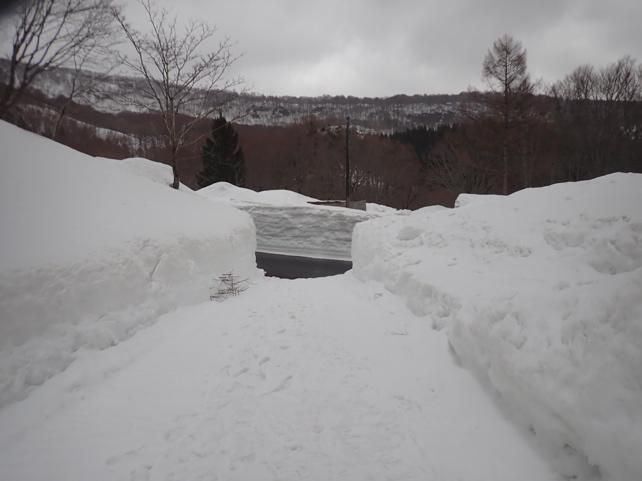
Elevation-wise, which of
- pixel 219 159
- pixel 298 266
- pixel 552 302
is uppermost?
pixel 219 159

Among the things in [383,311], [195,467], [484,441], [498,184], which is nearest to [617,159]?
[498,184]

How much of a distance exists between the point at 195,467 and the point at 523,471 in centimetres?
218

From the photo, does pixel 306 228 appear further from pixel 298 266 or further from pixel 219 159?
pixel 219 159

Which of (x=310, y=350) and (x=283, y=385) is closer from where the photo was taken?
(x=283, y=385)

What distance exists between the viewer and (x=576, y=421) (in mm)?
1785

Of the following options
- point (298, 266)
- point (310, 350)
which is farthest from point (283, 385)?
point (298, 266)

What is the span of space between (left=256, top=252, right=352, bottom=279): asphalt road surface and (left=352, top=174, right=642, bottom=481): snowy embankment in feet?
12.9

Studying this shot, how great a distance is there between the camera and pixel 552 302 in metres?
2.50

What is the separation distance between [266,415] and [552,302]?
2558 mm

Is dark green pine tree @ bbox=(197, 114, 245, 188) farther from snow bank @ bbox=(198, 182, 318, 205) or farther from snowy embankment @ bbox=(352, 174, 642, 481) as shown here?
snowy embankment @ bbox=(352, 174, 642, 481)

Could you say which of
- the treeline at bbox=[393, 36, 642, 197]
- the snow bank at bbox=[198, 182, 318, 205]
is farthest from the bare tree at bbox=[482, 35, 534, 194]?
the snow bank at bbox=[198, 182, 318, 205]

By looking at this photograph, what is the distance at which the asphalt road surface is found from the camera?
33.3ft

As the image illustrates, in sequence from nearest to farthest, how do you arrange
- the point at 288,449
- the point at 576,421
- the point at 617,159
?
the point at 576,421 < the point at 288,449 < the point at 617,159

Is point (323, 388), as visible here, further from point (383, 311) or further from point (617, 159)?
point (617, 159)
